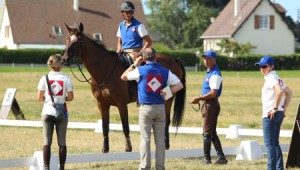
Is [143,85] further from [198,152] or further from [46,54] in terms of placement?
[46,54]

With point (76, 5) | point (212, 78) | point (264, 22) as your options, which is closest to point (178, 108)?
point (212, 78)

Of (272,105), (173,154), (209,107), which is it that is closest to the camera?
(272,105)

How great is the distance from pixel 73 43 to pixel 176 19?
104m

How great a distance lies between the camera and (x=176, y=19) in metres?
118

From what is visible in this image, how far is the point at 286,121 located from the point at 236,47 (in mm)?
57242

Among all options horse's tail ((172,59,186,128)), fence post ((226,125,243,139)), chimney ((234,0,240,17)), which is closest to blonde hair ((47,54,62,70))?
horse's tail ((172,59,186,128))

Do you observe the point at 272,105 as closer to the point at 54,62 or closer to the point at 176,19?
the point at 54,62

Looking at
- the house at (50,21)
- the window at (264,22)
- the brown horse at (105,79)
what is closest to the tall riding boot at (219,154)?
the brown horse at (105,79)

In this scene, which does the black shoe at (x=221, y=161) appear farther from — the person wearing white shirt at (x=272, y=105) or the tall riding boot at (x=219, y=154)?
the person wearing white shirt at (x=272, y=105)

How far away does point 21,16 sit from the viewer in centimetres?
8819

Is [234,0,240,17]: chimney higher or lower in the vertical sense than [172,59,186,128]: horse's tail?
lower

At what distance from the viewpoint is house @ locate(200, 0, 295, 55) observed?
88.1 meters

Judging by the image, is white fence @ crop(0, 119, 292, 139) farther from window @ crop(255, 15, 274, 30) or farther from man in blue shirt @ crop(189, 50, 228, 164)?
window @ crop(255, 15, 274, 30)

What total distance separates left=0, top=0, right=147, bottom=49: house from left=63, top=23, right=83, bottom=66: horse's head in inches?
2769
